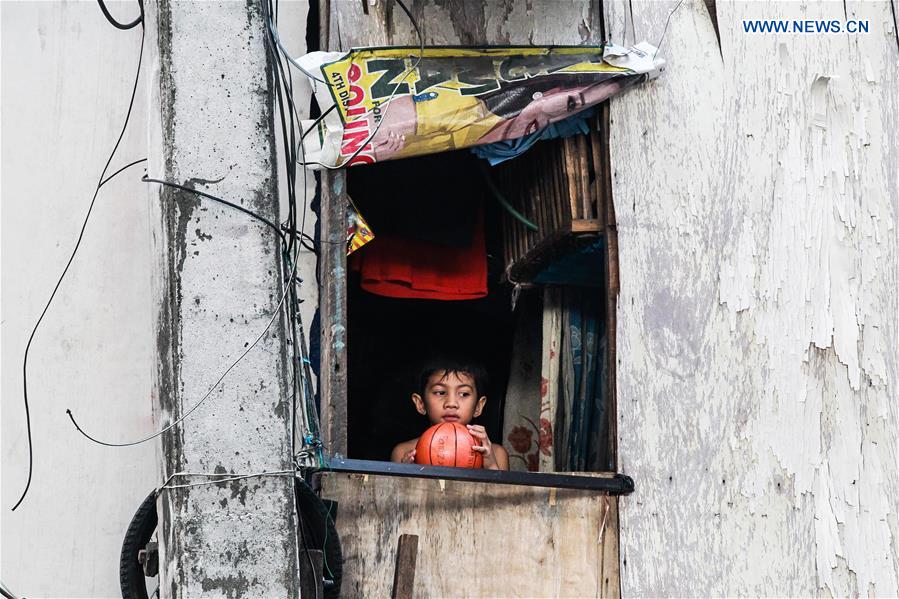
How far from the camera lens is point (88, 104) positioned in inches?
265

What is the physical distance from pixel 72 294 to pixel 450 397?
1.94 m

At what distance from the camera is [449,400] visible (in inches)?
245

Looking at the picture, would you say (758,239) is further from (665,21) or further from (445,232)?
(445,232)

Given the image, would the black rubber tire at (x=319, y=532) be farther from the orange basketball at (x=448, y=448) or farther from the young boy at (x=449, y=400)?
the young boy at (x=449, y=400)

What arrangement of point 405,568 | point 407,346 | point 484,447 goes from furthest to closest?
point 407,346 < point 484,447 < point 405,568

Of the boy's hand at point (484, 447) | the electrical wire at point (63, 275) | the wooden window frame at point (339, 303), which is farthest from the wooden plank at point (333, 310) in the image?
the electrical wire at point (63, 275)

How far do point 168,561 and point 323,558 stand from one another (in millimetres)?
579

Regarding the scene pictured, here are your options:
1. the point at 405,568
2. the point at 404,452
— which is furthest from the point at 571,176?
the point at 405,568

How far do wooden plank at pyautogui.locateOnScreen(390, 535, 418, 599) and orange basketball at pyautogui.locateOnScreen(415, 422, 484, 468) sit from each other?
30.5 inches

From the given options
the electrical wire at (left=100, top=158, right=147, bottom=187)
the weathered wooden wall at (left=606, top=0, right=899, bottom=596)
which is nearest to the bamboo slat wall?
the weathered wooden wall at (left=606, top=0, right=899, bottom=596)

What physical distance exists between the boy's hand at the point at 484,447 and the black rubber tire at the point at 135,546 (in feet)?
5.20

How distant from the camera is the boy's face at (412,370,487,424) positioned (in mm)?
6203

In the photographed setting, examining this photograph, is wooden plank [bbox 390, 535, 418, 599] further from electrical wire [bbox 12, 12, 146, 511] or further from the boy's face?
electrical wire [bbox 12, 12, 146, 511]

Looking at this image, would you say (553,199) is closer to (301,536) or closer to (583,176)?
(583,176)
